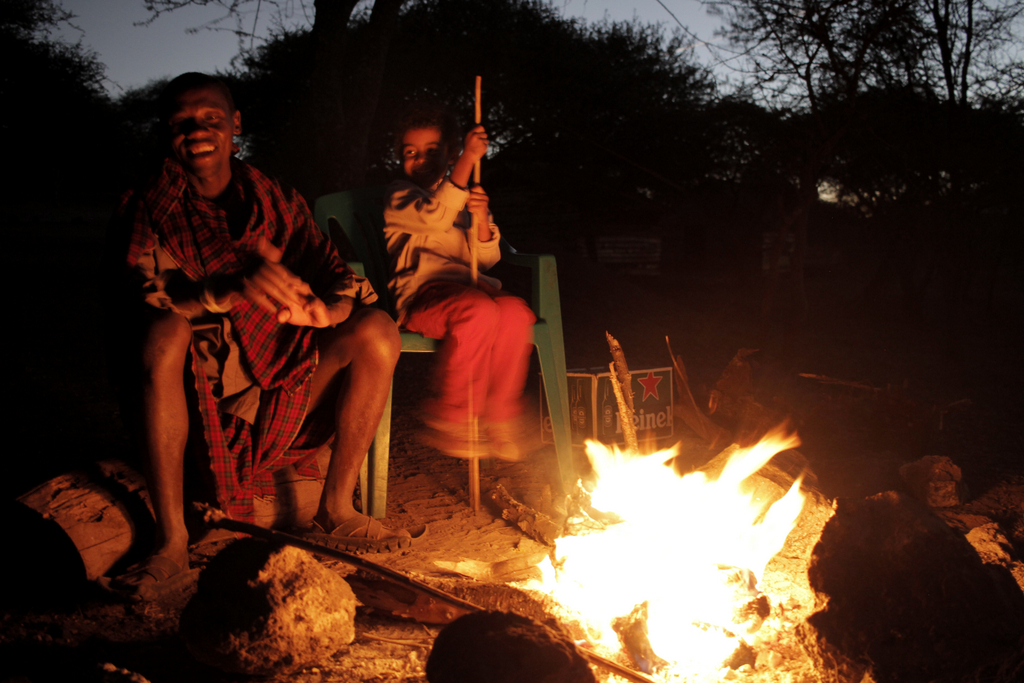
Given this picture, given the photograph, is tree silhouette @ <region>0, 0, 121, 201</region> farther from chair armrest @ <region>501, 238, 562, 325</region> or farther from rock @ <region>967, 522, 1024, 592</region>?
rock @ <region>967, 522, 1024, 592</region>

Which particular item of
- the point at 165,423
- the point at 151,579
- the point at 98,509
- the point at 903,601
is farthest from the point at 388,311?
the point at 903,601

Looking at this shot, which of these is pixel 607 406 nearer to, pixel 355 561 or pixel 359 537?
pixel 359 537

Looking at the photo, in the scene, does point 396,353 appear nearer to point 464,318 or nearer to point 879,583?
point 464,318

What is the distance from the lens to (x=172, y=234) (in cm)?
204

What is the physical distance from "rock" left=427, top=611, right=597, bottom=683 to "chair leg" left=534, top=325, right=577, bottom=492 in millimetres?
1511

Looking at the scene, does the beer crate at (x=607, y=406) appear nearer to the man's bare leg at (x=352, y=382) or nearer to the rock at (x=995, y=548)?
the man's bare leg at (x=352, y=382)

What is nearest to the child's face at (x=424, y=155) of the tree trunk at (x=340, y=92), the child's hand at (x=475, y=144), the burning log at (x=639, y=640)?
the child's hand at (x=475, y=144)

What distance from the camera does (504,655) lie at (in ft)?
4.11

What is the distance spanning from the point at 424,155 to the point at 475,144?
44 centimetres

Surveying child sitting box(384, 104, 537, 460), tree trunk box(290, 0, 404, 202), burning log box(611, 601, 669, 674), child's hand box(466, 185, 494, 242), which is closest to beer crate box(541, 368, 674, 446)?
child sitting box(384, 104, 537, 460)

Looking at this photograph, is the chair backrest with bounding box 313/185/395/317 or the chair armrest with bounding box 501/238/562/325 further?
the chair backrest with bounding box 313/185/395/317

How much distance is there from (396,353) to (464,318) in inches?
14.4

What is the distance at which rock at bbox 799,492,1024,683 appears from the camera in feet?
4.53

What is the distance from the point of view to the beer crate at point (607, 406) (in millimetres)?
3408
